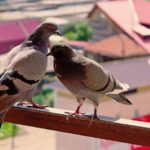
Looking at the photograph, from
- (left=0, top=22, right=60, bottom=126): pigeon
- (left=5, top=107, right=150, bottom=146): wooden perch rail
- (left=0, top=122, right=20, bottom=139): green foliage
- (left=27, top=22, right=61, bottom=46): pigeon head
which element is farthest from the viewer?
(left=0, top=122, right=20, bottom=139): green foliage

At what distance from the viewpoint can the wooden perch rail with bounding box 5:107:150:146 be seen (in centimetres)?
73

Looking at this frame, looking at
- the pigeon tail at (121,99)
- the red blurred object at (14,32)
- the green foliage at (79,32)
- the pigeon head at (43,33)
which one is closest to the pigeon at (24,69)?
the pigeon head at (43,33)

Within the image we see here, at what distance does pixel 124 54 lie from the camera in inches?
209

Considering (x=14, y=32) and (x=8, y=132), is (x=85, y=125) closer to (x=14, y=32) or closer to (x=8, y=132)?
(x=8, y=132)

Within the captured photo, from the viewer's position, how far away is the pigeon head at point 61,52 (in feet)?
2.86

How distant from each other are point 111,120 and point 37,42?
32cm

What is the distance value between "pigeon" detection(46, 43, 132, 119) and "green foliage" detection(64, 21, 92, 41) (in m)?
7.55

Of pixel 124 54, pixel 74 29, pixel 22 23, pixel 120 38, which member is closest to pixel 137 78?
pixel 124 54

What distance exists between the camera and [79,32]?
8992 mm

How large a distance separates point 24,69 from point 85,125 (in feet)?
0.68

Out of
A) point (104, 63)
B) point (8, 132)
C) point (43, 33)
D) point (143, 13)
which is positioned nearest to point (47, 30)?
point (43, 33)

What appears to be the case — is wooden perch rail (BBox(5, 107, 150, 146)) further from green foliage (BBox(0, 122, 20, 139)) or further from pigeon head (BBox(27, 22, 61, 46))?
green foliage (BBox(0, 122, 20, 139))

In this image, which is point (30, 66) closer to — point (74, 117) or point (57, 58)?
point (57, 58)

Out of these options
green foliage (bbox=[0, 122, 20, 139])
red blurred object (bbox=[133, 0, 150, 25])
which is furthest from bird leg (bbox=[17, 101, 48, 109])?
green foliage (bbox=[0, 122, 20, 139])
